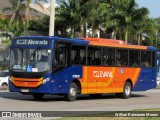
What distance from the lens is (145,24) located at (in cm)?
6191

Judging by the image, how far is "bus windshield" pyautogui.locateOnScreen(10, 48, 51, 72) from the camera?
68.3 ft

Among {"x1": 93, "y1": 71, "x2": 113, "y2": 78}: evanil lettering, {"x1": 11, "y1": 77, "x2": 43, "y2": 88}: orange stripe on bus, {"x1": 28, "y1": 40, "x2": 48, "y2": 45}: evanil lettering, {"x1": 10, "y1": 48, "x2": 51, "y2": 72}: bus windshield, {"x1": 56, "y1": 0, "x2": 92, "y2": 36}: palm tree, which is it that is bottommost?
{"x1": 11, "y1": 77, "x2": 43, "y2": 88}: orange stripe on bus

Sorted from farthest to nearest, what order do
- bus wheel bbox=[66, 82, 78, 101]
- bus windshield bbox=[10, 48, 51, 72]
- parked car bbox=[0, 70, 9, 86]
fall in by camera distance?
1. parked car bbox=[0, 70, 9, 86]
2. bus wheel bbox=[66, 82, 78, 101]
3. bus windshield bbox=[10, 48, 51, 72]

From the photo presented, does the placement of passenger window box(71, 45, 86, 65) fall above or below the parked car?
above

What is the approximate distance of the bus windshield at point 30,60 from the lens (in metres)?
20.8

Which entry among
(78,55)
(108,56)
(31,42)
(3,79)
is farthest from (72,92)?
(3,79)

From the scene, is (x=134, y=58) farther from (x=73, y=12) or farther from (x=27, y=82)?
(x=73, y=12)

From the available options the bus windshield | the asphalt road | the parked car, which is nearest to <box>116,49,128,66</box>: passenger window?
the asphalt road

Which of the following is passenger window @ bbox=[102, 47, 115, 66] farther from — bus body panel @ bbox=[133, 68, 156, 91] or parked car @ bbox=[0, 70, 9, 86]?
parked car @ bbox=[0, 70, 9, 86]

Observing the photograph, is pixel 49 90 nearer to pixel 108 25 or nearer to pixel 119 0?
pixel 108 25

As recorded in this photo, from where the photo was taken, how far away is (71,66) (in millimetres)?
21906

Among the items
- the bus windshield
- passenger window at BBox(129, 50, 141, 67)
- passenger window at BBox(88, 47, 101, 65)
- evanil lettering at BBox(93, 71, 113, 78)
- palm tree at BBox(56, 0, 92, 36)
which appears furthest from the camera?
palm tree at BBox(56, 0, 92, 36)

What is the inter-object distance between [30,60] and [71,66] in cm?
199

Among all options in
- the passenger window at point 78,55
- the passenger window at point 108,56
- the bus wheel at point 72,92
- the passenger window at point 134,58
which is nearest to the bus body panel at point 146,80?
the passenger window at point 134,58
